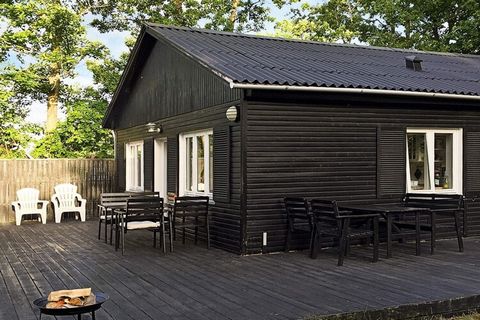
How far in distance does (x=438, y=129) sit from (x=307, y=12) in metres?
18.9

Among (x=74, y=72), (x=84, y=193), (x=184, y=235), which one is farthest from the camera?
(x=74, y=72)

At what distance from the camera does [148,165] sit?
12047 millimetres

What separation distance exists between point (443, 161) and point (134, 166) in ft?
24.3

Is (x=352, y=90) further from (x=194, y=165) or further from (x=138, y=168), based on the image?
(x=138, y=168)

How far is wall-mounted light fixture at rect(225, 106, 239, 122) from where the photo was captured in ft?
25.5

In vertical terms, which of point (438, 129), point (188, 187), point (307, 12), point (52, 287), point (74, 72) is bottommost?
point (52, 287)

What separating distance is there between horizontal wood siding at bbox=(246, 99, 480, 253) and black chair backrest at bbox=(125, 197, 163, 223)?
4.53 ft

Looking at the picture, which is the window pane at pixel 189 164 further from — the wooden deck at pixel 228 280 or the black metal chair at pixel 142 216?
the black metal chair at pixel 142 216

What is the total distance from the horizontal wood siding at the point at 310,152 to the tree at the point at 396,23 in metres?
12.5

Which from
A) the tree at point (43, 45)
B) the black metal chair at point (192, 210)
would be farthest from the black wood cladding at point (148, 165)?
the tree at point (43, 45)

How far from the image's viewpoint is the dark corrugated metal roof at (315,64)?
26.0 ft

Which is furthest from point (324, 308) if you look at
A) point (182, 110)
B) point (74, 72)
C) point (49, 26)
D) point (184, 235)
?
point (74, 72)

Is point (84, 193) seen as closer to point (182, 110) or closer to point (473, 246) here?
point (182, 110)

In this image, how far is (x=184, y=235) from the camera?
29.5 feet
